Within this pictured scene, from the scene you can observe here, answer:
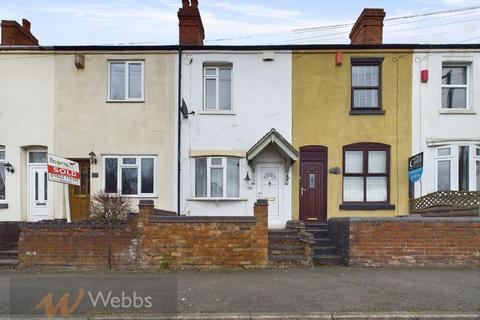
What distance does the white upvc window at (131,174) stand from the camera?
1241 cm

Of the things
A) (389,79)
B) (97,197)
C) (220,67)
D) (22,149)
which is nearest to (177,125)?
(220,67)

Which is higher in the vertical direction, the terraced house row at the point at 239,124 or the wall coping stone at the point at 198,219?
the terraced house row at the point at 239,124

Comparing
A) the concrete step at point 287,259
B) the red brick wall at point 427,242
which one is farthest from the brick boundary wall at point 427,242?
the concrete step at point 287,259

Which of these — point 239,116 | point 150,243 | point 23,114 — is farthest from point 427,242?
point 23,114

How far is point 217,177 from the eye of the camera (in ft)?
40.9

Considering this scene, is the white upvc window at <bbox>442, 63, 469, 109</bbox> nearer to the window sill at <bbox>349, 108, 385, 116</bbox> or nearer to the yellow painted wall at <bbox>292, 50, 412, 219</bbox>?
the yellow painted wall at <bbox>292, 50, 412, 219</bbox>

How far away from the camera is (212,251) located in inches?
337

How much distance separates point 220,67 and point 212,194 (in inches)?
164

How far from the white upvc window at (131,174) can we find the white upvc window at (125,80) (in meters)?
1.98

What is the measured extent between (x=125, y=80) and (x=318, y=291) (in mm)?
9145

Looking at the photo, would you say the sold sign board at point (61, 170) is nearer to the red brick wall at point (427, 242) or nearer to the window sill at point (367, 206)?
the red brick wall at point (427, 242)

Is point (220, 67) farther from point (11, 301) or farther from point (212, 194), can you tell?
point (11, 301)

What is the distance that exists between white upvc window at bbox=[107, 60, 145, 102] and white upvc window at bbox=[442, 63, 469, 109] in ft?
32.2

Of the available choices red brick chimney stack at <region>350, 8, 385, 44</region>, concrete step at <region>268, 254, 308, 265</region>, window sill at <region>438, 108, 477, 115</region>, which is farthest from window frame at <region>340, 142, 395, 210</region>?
concrete step at <region>268, 254, 308, 265</region>
